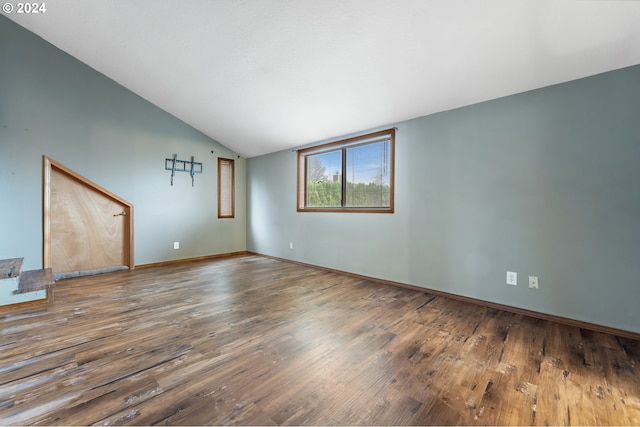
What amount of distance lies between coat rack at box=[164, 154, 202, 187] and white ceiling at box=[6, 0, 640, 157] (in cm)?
114

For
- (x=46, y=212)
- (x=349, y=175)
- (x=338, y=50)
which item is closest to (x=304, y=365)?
(x=338, y=50)

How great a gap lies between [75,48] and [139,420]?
4.72 m

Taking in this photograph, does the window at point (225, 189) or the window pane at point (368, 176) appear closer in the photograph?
the window pane at point (368, 176)

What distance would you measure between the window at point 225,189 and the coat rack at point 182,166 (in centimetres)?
49

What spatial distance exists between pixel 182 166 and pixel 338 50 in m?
3.67

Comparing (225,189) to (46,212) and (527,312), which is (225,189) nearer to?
(46,212)

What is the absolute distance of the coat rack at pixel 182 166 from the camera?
15.6 feet

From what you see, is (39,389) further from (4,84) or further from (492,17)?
(4,84)

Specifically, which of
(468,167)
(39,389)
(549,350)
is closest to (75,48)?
(39,389)

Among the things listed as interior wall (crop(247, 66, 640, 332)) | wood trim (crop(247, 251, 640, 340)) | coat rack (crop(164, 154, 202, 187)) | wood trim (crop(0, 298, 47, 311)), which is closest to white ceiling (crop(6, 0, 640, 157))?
interior wall (crop(247, 66, 640, 332))

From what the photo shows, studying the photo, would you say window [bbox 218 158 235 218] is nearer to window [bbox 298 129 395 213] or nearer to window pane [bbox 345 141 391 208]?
window [bbox 298 129 395 213]

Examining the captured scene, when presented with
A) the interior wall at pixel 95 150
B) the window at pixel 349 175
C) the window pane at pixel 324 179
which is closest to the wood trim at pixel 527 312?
the window at pixel 349 175

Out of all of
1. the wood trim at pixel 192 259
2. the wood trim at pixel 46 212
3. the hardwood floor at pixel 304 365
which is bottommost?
the hardwood floor at pixel 304 365

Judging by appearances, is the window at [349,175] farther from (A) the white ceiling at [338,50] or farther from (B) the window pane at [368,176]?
(A) the white ceiling at [338,50]
